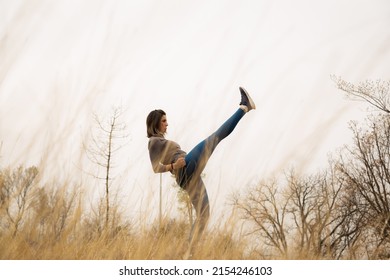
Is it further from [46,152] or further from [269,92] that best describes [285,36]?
[46,152]

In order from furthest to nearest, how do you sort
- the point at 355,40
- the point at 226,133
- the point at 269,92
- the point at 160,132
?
the point at 355,40 → the point at 160,132 → the point at 226,133 → the point at 269,92

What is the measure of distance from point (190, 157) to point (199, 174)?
11 cm

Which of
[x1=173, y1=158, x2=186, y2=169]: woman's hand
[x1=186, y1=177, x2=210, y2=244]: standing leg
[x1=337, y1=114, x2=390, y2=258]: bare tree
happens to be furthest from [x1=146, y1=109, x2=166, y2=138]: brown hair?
[x1=337, y1=114, x2=390, y2=258]: bare tree

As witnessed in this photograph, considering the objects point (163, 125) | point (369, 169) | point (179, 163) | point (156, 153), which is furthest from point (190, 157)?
point (369, 169)

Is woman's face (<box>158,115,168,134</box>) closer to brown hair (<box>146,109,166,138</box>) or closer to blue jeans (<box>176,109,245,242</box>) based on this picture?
brown hair (<box>146,109,166,138</box>)

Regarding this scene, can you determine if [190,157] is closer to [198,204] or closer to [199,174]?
[199,174]

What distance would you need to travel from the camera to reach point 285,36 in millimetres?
1744

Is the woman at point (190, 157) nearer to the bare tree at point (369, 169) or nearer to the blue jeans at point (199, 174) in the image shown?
Answer: the blue jeans at point (199, 174)

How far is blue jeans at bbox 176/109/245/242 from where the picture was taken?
5.16 ft

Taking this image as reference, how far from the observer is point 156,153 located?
1.84m
